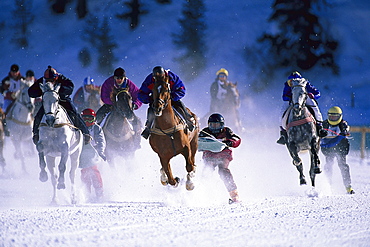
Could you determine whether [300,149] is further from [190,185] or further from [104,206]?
[104,206]

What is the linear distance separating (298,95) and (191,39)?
42.9 metres

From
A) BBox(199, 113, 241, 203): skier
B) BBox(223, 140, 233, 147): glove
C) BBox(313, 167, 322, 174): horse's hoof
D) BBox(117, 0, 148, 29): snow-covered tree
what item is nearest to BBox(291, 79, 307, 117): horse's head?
BBox(313, 167, 322, 174): horse's hoof

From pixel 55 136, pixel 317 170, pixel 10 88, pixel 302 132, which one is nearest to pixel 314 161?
pixel 317 170

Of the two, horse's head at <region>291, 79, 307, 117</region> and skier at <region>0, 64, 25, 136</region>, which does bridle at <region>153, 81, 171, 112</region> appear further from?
skier at <region>0, 64, 25, 136</region>

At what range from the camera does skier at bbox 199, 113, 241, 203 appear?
9.51 metres

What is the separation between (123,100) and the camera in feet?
37.5

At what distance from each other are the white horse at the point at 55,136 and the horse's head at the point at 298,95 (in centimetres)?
424

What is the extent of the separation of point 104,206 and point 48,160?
1.52m

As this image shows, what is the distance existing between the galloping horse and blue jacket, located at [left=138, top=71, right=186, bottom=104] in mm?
2673

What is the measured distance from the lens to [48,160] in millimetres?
9820

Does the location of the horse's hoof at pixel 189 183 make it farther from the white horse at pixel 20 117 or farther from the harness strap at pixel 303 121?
the white horse at pixel 20 117

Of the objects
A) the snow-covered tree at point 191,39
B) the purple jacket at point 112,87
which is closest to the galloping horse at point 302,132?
the purple jacket at point 112,87

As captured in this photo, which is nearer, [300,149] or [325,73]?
[300,149]

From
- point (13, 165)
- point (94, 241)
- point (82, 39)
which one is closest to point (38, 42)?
point (82, 39)
